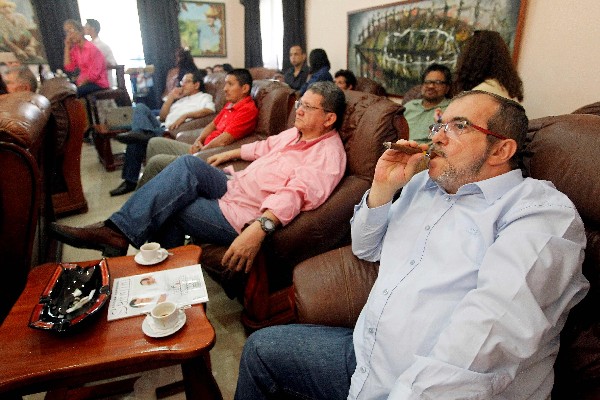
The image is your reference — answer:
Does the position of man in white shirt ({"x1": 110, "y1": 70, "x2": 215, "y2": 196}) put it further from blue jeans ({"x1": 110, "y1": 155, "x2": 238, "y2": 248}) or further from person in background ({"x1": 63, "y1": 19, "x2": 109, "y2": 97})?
blue jeans ({"x1": 110, "y1": 155, "x2": 238, "y2": 248})

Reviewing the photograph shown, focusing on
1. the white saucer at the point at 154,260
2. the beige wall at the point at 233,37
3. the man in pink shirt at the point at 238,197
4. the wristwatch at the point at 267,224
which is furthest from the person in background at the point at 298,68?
the white saucer at the point at 154,260

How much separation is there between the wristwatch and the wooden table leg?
1.95 feet

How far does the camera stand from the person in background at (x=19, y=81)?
2893mm

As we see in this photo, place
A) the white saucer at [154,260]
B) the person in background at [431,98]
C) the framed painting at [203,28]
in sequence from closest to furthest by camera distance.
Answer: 1. the white saucer at [154,260]
2. the person in background at [431,98]
3. the framed painting at [203,28]

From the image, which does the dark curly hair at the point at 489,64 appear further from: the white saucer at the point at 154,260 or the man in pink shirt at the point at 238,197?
the white saucer at the point at 154,260

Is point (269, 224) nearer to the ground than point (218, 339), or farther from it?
farther from it

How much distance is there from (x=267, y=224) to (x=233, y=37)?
6.28 metres

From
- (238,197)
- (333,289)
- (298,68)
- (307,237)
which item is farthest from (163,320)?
(298,68)

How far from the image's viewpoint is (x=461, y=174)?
3.32 feet

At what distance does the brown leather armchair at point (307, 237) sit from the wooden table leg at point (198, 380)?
21.5 inches

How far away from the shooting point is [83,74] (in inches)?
193

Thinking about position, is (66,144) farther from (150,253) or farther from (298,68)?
(298,68)

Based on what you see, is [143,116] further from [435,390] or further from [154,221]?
[435,390]

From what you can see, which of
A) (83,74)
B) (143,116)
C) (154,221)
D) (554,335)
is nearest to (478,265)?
(554,335)
